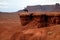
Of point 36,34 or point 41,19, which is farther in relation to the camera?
point 41,19

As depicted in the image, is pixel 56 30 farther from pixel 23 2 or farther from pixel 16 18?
pixel 23 2

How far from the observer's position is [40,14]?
1.03m

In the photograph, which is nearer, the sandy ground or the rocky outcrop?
the sandy ground

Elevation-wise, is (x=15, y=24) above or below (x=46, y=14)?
below

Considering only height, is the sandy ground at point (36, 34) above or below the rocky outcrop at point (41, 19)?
below

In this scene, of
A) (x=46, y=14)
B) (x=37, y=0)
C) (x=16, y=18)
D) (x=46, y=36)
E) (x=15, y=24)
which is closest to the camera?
(x=46, y=36)

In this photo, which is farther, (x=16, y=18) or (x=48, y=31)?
(x=16, y=18)

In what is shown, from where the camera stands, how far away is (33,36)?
0.90 m

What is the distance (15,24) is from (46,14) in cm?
30

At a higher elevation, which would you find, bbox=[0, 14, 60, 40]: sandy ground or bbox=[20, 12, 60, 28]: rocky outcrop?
bbox=[20, 12, 60, 28]: rocky outcrop

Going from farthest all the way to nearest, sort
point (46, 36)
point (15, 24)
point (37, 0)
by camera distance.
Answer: point (37, 0) < point (15, 24) < point (46, 36)

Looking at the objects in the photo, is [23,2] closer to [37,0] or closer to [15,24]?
[37,0]

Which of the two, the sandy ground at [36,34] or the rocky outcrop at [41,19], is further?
the rocky outcrop at [41,19]

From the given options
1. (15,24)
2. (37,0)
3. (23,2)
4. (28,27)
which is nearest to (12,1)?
(23,2)
